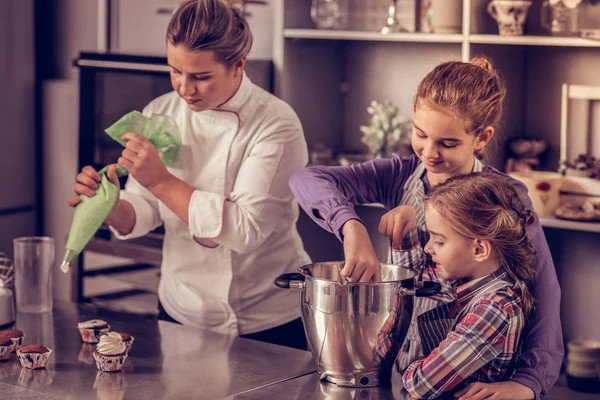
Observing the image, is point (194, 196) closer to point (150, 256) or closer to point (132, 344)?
point (132, 344)

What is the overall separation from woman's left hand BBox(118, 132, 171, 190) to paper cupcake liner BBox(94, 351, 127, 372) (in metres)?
0.45

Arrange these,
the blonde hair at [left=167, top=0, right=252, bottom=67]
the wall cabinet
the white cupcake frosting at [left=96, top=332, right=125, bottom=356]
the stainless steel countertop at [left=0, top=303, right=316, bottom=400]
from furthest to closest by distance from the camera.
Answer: the wall cabinet → the blonde hair at [left=167, top=0, right=252, bottom=67] → the white cupcake frosting at [left=96, top=332, right=125, bottom=356] → the stainless steel countertop at [left=0, top=303, right=316, bottom=400]

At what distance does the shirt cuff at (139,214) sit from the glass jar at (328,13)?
4.13ft

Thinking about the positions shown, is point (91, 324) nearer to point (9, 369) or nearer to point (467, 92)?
point (9, 369)

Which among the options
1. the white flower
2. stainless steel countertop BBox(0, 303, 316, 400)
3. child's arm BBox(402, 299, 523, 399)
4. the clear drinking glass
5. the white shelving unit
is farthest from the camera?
the white flower

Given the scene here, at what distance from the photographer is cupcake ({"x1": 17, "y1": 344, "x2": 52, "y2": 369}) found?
1.75 metres

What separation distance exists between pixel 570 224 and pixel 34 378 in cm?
165

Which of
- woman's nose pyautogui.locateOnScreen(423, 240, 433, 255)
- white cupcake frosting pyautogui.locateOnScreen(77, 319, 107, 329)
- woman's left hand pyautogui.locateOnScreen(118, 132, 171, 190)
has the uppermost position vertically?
woman's left hand pyautogui.locateOnScreen(118, 132, 171, 190)

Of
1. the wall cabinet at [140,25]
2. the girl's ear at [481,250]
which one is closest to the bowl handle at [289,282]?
the girl's ear at [481,250]

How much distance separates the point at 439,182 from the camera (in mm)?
1817

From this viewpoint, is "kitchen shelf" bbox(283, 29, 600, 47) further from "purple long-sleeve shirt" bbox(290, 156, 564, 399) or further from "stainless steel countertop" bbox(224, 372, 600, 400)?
"stainless steel countertop" bbox(224, 372, 600, 400)

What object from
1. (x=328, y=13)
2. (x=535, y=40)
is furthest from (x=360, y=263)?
(x=328, y=13)

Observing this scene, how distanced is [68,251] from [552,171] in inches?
66.3

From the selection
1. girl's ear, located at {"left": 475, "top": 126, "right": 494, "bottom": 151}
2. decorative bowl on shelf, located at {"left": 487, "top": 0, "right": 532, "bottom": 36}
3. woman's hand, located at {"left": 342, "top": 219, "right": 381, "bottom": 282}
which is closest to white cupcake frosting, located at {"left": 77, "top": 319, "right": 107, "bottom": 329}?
woman's hand, located at {"left": 342, "top": 219, "right": 381, "bottom": 282}
